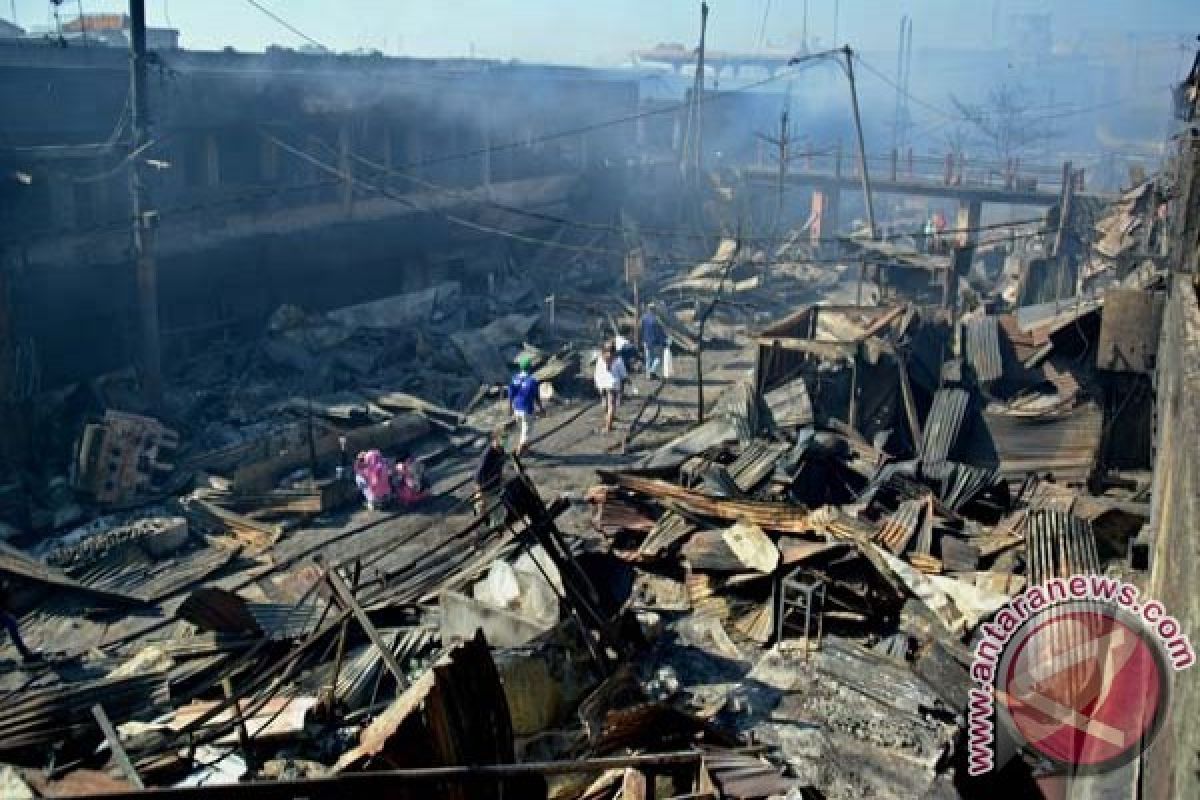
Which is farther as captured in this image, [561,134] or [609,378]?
[561,134]

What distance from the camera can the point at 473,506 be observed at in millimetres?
14539

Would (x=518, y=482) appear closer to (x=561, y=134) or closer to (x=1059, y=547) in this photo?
(x=1059, y=547)

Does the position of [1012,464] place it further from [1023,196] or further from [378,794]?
[1023,196]

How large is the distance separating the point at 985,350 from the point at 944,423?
195 cm

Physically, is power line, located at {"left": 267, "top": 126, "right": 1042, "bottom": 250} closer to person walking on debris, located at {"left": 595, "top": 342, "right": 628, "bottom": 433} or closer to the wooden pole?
person walking on debris, located at {"left": 595, "top": 342, "right": 628, "bottom": 433}

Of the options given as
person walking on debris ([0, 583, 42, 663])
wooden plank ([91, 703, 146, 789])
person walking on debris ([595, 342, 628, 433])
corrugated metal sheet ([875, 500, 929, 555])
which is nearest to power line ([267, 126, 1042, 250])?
person walking on debris ([595, 342, 628, 433])

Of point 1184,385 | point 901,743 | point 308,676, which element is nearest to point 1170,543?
point 1184,385

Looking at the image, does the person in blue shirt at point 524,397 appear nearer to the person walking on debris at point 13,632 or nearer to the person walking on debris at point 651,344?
the person walking on debris at point 651,344

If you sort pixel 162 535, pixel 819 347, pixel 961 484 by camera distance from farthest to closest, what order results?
1. pixel 819 347
2. pixel 162 535
3. pixel 961 484

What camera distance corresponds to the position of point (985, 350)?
17250mm

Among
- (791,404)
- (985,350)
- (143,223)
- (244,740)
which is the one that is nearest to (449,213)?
(143,223)

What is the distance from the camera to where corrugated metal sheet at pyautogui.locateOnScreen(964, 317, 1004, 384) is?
17031 millimetres

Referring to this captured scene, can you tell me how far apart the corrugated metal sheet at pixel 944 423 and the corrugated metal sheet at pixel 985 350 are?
→ 3.03 ft

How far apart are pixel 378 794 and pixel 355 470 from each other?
11800 mm
